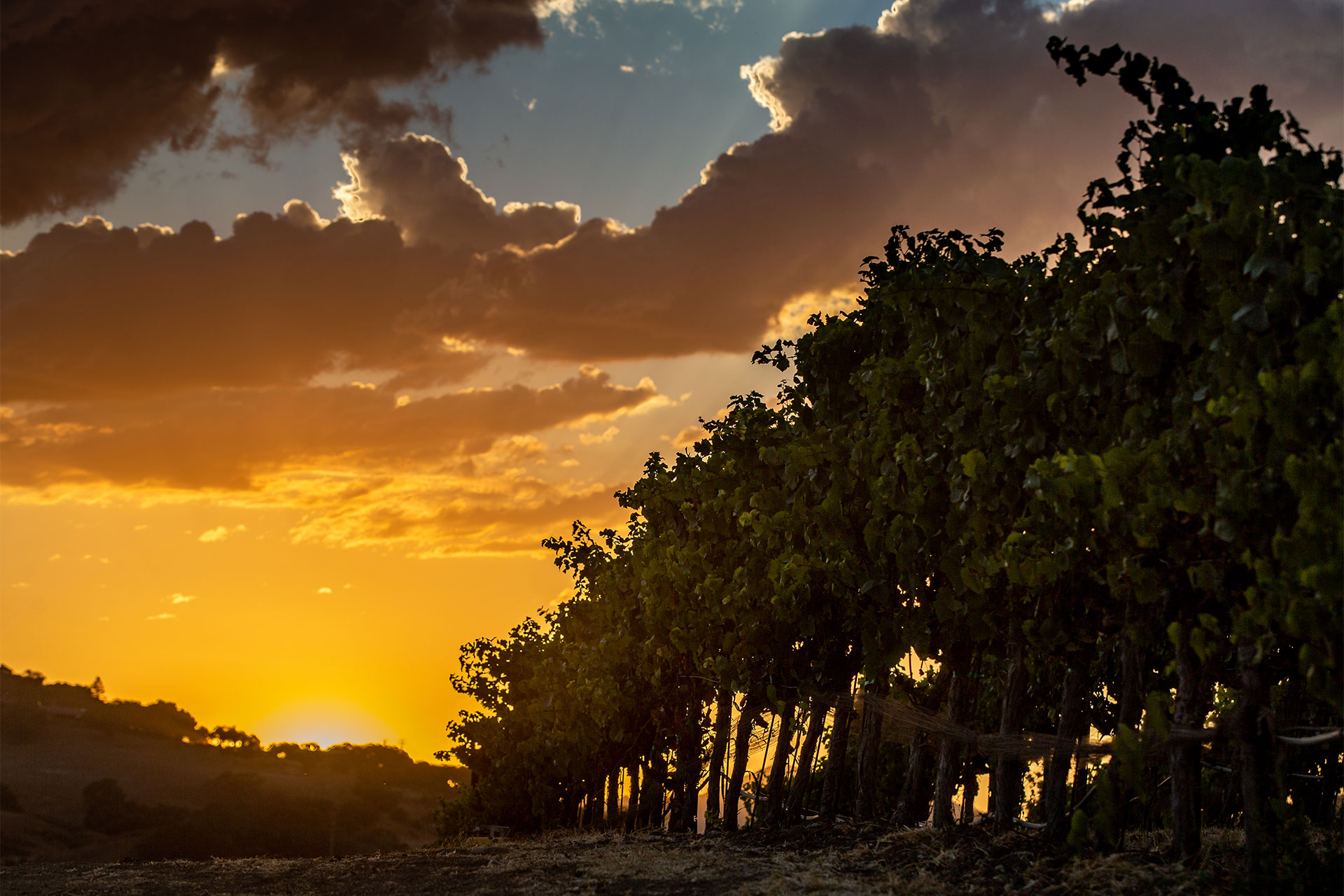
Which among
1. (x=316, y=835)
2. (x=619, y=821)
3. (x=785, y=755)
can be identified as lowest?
(x=316, y=835)

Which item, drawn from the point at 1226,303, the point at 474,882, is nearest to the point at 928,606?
the point at 1226,303

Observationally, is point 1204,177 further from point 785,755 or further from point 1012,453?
point 785,755

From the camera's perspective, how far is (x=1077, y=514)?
22.9 feet

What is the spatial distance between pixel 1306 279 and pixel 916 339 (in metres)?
4.18

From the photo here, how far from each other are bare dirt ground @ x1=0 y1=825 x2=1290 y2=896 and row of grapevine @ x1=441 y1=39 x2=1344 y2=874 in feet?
1.33

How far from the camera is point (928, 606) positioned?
977 cm

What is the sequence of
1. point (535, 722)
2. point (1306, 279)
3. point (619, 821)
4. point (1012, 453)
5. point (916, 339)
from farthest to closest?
point (535, 722)
point (619, 821)
point (916, 339)
point (1012, 453)
point (1306, 279)

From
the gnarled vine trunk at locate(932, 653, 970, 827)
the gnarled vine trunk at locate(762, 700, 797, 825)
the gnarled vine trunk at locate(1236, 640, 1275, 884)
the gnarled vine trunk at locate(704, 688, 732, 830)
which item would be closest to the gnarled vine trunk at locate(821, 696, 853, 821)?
the gnarled vine trunk at locate(762, 700, 797, 825)

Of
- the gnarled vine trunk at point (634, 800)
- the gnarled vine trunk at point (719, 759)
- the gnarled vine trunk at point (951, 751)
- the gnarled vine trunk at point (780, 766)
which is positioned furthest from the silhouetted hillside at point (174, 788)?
the gnarled vine trunk at point (951, 751)

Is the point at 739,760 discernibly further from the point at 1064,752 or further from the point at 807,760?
the point at 1064,752

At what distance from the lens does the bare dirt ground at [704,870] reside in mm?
7125

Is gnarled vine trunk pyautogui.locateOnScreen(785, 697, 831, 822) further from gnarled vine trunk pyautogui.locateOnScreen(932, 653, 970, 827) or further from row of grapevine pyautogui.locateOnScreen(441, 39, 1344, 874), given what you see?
gnarled vine trunk pyautogui.locateOnScreen(932, 653, 970, 827)

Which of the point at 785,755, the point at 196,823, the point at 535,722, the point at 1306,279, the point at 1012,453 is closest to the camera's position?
the point at 1306,279

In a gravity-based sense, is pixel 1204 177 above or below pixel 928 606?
above
